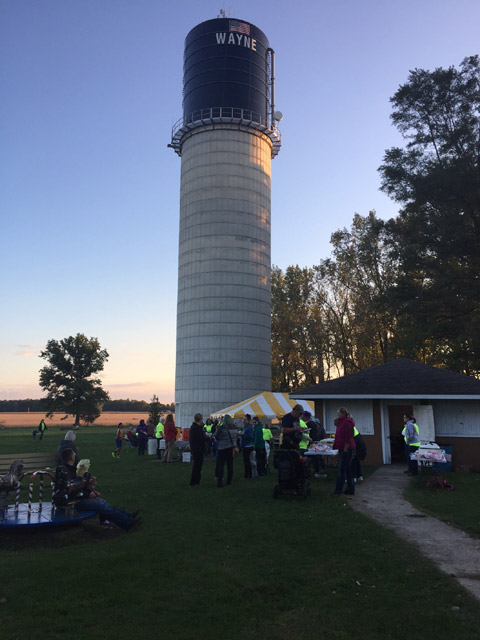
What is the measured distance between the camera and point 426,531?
862 cm

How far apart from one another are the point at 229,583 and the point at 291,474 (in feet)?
19.2

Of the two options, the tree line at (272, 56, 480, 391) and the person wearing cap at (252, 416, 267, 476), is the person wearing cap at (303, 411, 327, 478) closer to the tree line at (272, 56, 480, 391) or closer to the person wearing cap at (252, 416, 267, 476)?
the person wearing cap at (252, 416, 267, 476)

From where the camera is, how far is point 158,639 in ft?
15.1

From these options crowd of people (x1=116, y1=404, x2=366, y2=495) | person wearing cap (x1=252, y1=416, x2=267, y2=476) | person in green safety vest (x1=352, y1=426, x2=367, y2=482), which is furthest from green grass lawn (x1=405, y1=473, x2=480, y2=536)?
person wearing cap (x1=252, y1=416, x2=267, y2=476)

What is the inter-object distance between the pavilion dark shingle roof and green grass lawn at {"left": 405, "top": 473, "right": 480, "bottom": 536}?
409cm

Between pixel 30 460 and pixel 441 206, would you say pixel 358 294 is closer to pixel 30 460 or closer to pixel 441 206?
pixel 441 206

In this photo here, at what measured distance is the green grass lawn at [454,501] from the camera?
30.9 ft

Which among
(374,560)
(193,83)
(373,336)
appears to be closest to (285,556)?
(374,560)

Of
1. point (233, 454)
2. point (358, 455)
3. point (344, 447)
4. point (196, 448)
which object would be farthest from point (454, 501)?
point (196, 448)

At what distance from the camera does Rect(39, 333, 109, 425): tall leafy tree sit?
2966 inches

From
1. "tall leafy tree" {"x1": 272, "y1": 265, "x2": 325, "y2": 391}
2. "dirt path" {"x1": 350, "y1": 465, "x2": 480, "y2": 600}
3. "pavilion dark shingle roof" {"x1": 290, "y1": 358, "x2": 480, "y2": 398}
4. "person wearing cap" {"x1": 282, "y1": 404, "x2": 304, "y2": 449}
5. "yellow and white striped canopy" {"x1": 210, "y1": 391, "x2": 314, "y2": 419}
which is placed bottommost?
"dirt path" {"x1": 350, "y1": 465, "x2": 480, "y2": 600}

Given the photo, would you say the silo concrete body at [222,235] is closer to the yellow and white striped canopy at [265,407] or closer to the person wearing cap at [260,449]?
the yellow and white striped canopy at [265,407]

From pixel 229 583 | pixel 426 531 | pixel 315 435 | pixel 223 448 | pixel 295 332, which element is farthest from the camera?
pixel 295 332

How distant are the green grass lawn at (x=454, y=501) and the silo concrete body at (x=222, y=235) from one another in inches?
1039
